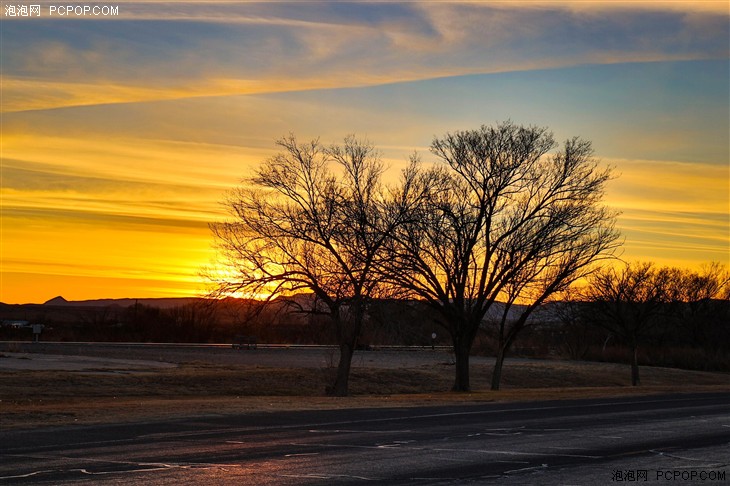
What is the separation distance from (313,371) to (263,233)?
1577cm

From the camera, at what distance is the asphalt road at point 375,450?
12.6 m

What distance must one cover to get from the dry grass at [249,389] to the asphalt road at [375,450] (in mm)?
→ 2892

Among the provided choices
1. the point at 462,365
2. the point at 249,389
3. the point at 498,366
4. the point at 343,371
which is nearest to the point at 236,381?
the point at 249,389

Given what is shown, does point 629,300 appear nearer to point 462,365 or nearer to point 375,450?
point 462,365

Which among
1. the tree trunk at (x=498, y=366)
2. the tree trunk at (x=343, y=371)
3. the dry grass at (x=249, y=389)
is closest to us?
the dry grass at (x=249, y=389)

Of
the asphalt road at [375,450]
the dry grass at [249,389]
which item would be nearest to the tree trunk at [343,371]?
the dry grass at [249,389]

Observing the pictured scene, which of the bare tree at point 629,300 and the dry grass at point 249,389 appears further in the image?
the bare tree at point 629,300

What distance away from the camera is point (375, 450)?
15.4 m

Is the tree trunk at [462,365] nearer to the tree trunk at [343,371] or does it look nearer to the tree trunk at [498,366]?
the tree trunk at [498,366]

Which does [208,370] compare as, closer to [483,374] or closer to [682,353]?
[483,374]

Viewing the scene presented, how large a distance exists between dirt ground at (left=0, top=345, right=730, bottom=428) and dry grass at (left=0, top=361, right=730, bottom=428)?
4 centimetres

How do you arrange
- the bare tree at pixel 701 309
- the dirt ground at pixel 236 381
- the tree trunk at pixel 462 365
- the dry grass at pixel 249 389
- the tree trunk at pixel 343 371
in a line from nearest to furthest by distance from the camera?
the dry grass at pixel 249 389, the dirt ground at pixel 236 381, the tree trunk at pixel 343 371, the tree trunk at pixel 462 365, the bare tree at pixel 701 309

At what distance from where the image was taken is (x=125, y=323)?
3691 inches

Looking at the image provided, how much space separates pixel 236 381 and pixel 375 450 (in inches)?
1104
